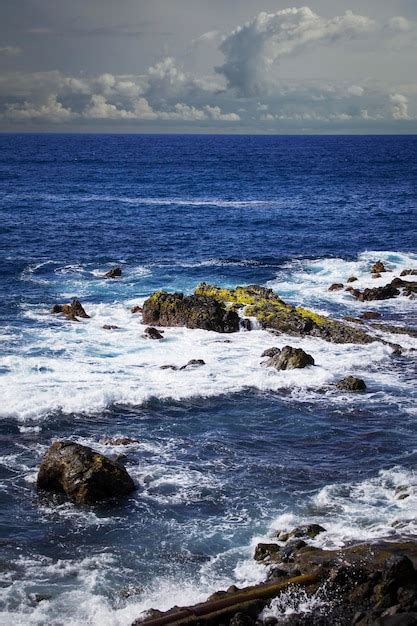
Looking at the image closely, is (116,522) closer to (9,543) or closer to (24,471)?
(9,543)

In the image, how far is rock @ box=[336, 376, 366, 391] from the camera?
34.2m

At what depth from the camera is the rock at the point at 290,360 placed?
36.5m

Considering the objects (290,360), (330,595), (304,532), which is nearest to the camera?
(330,595)

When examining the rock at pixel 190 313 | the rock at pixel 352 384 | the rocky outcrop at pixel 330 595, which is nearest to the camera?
the rocky outcrop at pixel 330 595

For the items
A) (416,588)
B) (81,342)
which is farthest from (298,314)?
(416,588)

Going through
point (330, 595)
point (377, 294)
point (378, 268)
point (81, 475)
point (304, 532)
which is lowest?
point (304, 532)

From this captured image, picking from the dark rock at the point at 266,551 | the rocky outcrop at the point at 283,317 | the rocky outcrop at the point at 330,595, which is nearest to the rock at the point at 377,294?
the rocky outcrop at the point at 283,317

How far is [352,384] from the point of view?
1346 inches

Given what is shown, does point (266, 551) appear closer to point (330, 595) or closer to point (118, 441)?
point (330, 595)

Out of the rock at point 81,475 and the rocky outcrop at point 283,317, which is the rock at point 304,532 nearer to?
the rock at point 81,475

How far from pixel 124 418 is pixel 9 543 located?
1029 cm

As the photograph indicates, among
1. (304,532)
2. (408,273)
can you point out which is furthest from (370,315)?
(304,532)

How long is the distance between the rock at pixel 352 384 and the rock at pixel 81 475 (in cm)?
1330

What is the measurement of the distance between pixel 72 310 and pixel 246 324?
1160cm
